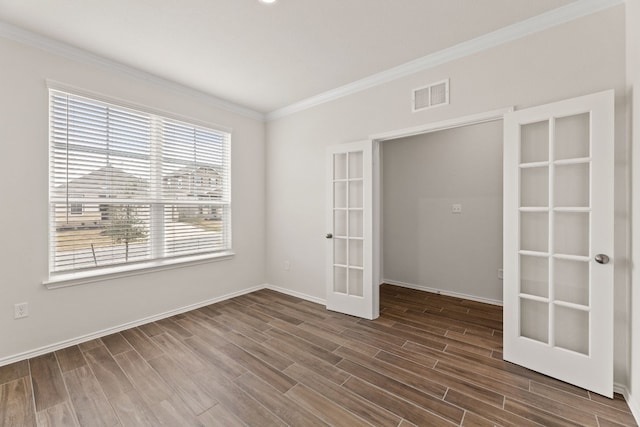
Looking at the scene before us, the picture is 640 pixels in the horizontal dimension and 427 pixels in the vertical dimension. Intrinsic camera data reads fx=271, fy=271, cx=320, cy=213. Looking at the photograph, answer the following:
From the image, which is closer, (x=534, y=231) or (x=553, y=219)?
(x=553, y=219)

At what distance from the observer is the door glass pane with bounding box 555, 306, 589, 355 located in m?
1.96

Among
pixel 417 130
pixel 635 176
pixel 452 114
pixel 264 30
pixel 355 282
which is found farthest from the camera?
pixel 355 282

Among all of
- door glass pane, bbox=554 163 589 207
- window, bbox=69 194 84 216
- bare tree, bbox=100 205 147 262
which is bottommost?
bare tree, bbox=100 205 147 262

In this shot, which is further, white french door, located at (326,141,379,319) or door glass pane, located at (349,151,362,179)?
door glass pane, located at (349,151,362,179)

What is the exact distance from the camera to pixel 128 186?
296 cm

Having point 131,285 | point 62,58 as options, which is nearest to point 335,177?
point 131,285

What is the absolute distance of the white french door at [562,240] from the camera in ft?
6.04

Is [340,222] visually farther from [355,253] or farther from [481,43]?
[481,43]

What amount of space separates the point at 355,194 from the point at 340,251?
750 mm

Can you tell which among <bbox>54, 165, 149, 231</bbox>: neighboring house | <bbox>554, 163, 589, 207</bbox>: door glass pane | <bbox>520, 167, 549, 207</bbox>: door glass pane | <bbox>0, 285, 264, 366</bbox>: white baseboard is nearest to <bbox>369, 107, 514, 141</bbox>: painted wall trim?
<bbox>520, 167, 549, 207</bbox>: door glass pane

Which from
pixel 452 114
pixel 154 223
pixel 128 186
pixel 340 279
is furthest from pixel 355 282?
pixel 128 186

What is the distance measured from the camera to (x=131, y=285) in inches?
116

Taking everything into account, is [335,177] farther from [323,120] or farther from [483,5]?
[483,5]

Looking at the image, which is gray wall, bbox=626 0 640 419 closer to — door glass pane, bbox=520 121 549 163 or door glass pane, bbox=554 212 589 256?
door glass pane, bbox=554 212 589 256
